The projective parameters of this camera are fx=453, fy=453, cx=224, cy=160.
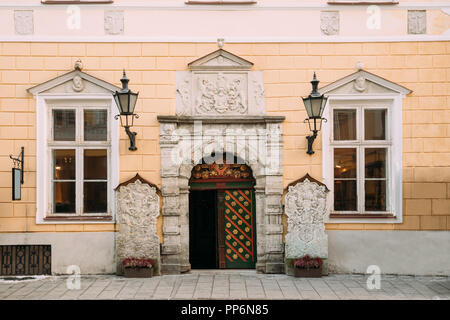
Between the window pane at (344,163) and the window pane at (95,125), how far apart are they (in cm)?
426

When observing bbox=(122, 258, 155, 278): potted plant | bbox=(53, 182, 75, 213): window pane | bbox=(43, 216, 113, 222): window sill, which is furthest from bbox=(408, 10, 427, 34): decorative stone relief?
bbox=(53, 182, 75, 213): window pane

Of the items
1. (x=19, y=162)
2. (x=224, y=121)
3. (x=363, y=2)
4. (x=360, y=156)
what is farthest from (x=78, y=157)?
(x=363, y=2)

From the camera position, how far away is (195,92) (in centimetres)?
815

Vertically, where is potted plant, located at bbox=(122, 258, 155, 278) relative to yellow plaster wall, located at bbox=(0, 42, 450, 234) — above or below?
below

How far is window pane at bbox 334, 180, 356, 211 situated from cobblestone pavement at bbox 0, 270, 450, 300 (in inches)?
48.1

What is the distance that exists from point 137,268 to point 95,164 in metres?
2.05

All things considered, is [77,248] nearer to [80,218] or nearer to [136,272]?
[80,218]

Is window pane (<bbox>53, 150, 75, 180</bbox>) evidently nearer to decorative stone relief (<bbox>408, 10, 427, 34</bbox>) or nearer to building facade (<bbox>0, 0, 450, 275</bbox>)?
building facade (<bbox>0, 0, 450, 275</bbox>)

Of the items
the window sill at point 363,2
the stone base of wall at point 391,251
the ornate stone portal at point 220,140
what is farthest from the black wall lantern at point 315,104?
the stone base of wall at point 391,251

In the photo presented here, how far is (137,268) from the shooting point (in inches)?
303

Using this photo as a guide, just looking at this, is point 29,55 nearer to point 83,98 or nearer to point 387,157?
point 83,98

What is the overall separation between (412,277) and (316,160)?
263 cm

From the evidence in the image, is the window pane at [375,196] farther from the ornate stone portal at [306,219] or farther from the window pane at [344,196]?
the ornate stone portal at [306,219]

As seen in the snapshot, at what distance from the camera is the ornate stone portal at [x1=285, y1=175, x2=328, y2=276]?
7.84 m
